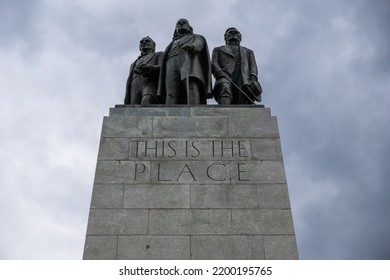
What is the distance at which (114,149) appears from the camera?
14109 mm

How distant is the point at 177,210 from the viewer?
42.1 ft

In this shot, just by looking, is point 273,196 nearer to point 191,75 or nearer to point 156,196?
point 156,196

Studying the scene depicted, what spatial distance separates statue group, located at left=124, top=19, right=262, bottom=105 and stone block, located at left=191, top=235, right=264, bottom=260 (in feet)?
15.7

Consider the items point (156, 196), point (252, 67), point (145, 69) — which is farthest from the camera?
point (252, 67)

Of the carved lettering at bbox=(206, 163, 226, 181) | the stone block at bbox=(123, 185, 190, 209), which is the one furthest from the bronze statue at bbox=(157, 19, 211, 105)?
the stone block at bbox=(123, 185, 190, 209)

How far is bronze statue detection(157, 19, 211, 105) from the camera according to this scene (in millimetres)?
16359

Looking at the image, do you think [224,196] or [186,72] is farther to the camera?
[186,72]

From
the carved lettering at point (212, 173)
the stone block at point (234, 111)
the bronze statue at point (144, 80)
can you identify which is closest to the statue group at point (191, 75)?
the bronze statue at point (144, 80)

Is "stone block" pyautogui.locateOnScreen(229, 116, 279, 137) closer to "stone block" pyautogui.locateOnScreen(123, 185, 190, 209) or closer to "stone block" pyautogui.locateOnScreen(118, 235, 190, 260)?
"stone block" pyautogui.locateOnScreen(123, 185, 190, 209)

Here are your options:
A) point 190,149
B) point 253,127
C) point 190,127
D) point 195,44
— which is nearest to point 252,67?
point 195,44

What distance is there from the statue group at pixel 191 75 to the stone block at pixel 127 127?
1.68m

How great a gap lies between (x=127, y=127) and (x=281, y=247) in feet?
16.1

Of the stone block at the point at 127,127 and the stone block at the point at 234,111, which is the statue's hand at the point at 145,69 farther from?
the stone block at the point at 127,127
